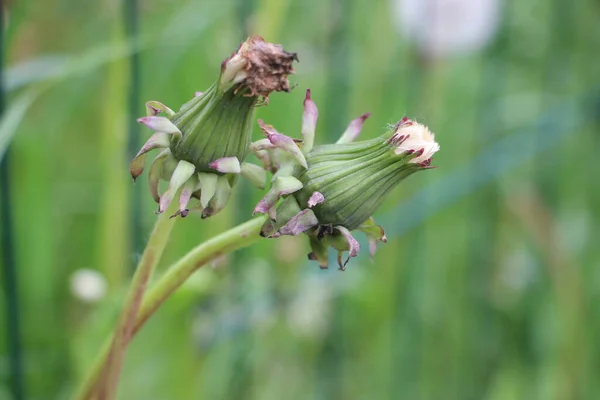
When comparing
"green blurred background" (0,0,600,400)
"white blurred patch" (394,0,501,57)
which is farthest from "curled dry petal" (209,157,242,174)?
"white blurred patch" (394,0,501,57)

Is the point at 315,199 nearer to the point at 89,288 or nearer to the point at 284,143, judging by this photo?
the point at 284,143

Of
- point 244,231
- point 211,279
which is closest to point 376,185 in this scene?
point 244,231

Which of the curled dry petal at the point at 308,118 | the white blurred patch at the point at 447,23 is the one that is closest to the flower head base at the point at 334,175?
the curled dry petal at the point at 308,118

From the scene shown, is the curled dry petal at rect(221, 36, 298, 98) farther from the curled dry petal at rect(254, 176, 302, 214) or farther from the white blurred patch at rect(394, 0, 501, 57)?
the white blurred patch at rect(394, 0, 501, 57)

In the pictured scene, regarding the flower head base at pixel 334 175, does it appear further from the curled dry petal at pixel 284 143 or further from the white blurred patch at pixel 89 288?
the white blurred patch at pixel 89 288

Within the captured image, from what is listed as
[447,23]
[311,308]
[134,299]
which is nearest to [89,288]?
[134,299]

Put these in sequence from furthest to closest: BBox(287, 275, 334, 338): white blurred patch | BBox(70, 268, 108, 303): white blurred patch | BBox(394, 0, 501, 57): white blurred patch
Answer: BBox(394, 0, 501, 57): white blurred patch → BBox(287, 275, 334, 338): white blurred patch → BBox(70, 268, 108, 303): white blurred patch
